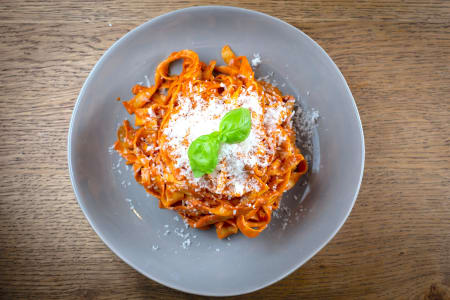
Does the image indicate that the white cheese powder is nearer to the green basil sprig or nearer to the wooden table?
the green basil sprig

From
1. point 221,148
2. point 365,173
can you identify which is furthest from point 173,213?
point 365,173

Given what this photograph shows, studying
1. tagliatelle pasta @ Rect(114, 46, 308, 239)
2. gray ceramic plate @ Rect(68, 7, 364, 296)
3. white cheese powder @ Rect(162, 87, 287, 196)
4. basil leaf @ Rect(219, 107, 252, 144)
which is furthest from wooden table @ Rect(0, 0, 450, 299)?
basil leaf @ Rect(219, 107, 252, 144)

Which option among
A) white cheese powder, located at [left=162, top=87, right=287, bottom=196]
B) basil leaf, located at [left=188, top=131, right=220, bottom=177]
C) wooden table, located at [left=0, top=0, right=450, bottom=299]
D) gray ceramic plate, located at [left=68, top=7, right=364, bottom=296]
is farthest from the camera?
wooden table, located at [left=0, top=0, right=450, bottom=299]

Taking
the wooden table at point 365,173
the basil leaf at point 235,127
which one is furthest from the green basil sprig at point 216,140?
the wooden table at point 365,173

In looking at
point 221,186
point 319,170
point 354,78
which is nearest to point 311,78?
point 354,78

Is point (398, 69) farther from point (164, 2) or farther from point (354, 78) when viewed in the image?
point (164, 2)

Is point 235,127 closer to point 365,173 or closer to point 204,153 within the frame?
point 204,153

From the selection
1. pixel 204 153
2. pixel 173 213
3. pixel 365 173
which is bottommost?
pixel 173 213
